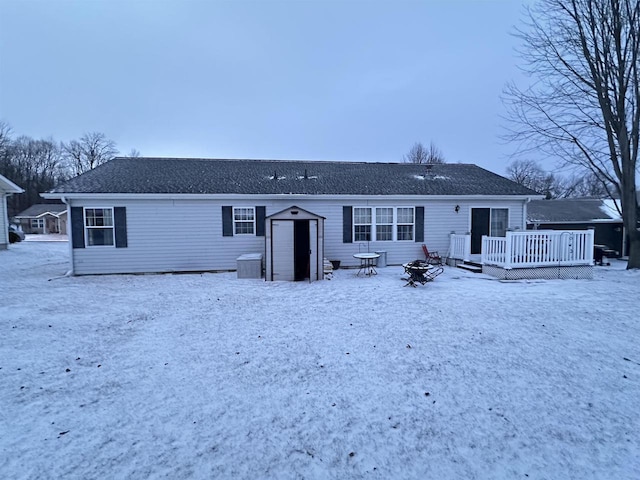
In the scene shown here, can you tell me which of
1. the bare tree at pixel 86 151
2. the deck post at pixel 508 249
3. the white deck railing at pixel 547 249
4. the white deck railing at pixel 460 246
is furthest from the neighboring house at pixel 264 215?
the bare tree at pixel 86 151

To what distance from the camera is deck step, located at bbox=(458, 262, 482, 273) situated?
10.6 metres

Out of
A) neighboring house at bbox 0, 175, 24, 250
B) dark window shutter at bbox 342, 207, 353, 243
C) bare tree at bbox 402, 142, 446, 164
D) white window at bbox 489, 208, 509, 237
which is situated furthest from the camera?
bare tree at bbox 402, 142, 446, 164

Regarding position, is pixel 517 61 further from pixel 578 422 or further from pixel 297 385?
pixel 297 385

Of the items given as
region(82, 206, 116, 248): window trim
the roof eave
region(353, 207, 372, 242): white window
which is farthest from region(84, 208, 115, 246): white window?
region(353, 207, 372, 242): white window

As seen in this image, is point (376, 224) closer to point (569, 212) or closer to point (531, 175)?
point (569, 212)

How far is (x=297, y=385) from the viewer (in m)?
Result: 3.64

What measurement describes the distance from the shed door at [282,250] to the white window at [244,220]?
7.08 ft

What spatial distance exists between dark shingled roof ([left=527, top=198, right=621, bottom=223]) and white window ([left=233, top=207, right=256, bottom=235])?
14215mm

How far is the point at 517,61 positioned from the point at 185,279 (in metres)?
15.6

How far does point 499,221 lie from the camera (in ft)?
41.2

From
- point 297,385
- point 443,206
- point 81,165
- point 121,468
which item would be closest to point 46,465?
point 121,468

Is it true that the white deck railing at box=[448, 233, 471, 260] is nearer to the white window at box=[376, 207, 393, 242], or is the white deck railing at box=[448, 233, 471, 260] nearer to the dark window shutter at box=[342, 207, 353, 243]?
the white window at box=[376, 207, 393, 242]

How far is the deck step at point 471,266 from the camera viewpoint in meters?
10.6

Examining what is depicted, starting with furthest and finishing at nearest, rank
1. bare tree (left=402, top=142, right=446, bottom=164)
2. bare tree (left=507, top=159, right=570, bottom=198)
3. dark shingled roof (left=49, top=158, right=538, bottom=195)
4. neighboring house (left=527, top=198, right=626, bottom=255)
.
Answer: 1. bare tree (left=507, top=159, right=570, bottom=198)
2. bare tree (left=402, top=142, right=446, bottom=164)
3. neighboring house (left=527, top=198, right=626, bottom=255)
4. dark shingled roof (left=49, top=158, right=538, bottom=195)
